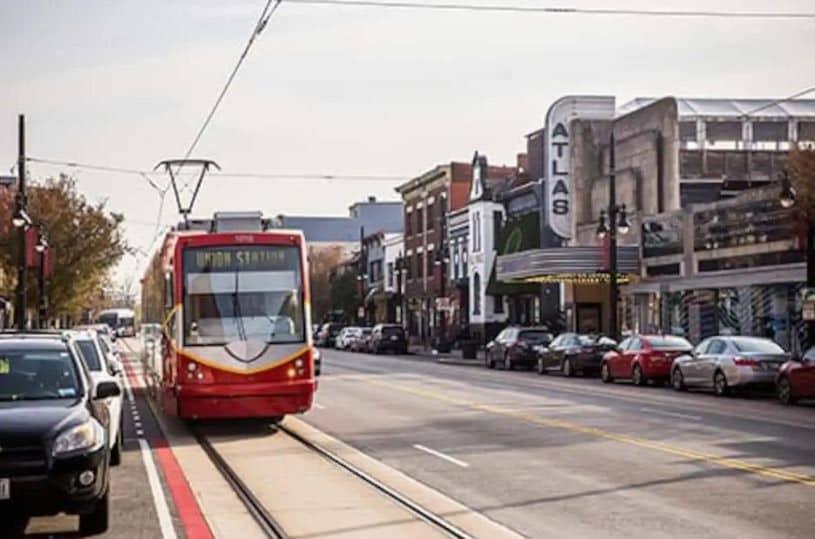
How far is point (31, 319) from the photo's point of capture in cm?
6153

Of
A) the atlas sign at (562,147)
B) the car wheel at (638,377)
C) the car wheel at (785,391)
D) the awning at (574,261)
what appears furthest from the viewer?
the atlas sign at (562,147)

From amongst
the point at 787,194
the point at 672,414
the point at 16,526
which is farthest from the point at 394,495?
the point at 787,194

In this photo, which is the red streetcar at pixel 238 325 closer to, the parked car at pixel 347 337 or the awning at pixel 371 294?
the parked car at pixel 347 337

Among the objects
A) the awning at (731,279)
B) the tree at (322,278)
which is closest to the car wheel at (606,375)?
the awning at (731,279)

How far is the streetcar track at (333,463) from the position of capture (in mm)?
12234

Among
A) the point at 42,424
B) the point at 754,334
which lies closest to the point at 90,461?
the point at 42,424

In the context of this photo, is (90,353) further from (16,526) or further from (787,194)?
(787,194)

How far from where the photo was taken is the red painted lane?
1243cm

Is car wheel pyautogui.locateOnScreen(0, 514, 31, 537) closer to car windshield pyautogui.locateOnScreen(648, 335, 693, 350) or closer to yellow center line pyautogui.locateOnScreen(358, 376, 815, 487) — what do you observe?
yellow center line pyautogui.locateOnScreen(358, 376, 815, 487)

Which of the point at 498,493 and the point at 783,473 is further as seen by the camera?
the point at 783,473

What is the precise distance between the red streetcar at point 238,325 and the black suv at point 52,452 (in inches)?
332

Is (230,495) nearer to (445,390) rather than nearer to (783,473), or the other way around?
(783,473)

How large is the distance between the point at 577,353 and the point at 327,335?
50877 mm

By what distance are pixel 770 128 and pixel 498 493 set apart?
1916 inches
